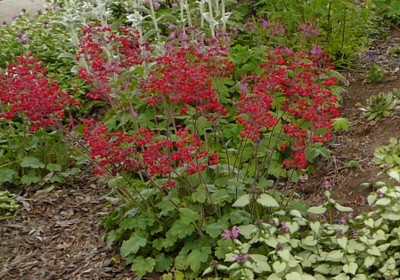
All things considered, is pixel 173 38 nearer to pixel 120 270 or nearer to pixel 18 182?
pixel 18 182

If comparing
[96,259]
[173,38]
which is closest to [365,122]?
[173,38]

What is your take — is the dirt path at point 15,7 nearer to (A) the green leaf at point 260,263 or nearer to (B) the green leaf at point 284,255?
(A) the green leaf at point 260,263

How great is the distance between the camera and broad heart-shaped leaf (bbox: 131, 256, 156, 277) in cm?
373

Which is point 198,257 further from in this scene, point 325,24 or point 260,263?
point 325,24

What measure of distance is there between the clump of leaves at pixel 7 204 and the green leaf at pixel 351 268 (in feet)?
7.98

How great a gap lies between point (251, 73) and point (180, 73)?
1.72 m

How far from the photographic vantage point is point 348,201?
4133mm

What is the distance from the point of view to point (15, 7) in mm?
9102

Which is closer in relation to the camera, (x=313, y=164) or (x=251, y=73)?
(x=313, y=164)

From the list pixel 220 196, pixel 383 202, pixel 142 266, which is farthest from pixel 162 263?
pixel 383 202

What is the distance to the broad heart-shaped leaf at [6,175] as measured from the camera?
4705mm

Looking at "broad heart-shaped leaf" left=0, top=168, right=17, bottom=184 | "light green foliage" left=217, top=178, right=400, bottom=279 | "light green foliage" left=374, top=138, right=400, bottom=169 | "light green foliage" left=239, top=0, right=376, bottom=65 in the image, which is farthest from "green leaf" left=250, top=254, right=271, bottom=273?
"light green foliage" left=239, top=0, right=376, bottom=65

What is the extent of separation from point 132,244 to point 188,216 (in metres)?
0.40

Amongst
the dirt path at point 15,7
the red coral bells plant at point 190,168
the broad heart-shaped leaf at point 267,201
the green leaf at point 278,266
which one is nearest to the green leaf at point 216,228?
the red coral bells plant at point 190,168
